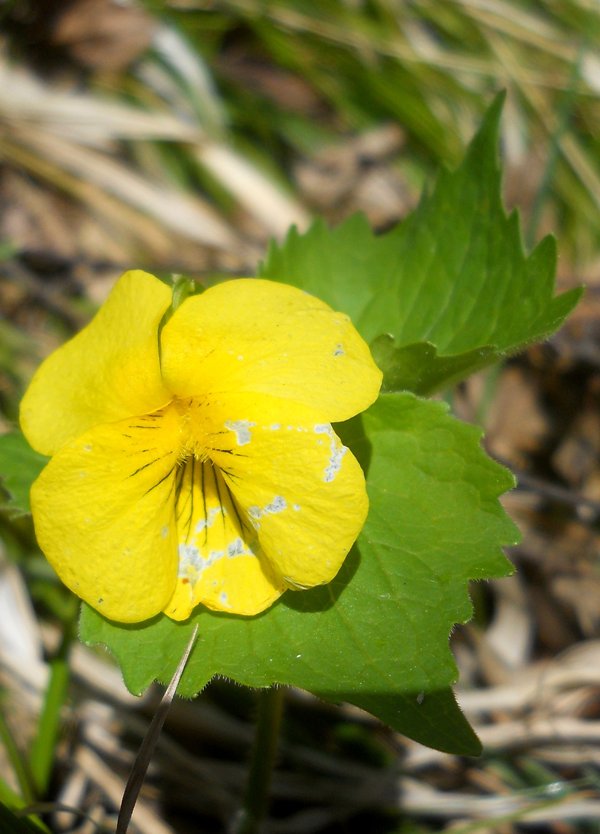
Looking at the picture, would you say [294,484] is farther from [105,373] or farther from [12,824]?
[12,824]

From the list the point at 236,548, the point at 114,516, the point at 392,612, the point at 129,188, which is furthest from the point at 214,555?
the point at 129,188

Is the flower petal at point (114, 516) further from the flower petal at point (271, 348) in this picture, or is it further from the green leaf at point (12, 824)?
the green leaf at point (12, 824)

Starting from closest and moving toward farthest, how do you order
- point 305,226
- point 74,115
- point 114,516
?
1. point 114,516
2. point 74,115
3. point 305,226

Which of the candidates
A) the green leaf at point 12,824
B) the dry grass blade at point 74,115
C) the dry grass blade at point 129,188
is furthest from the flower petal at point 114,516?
the dry grass blade at point 74,115

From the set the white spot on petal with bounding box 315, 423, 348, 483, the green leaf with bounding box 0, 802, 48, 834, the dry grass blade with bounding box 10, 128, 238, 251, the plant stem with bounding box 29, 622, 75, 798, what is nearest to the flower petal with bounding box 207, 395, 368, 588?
the white spot on petal with bounding box 315, 423, 348, 483

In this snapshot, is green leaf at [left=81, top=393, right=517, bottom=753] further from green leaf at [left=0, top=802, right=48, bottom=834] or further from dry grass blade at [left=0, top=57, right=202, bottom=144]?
dry grass blade at [left=0, top=57, right=202, bottom=144]

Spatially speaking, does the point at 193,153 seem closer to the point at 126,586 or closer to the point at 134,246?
the point at 134,246

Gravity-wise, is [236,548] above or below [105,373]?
below

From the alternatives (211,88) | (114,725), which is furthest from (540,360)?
(114,725)
